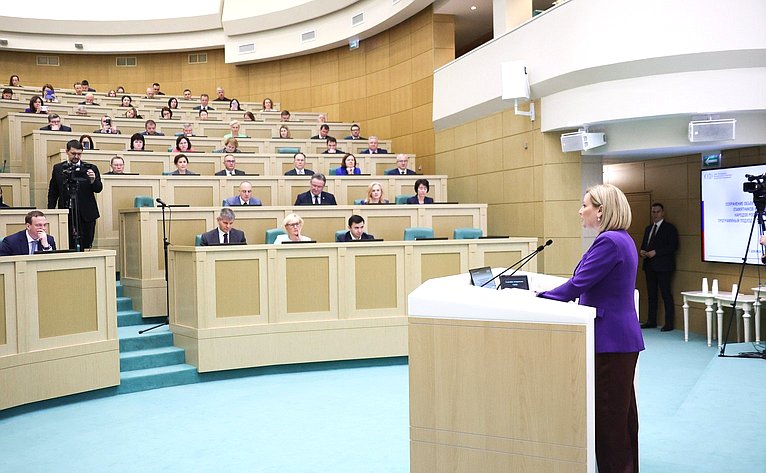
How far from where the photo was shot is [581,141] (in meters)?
6.93

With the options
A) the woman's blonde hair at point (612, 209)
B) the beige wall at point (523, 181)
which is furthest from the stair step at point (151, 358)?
the beige wall at point (523, 181)

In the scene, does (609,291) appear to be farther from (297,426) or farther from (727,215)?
(727,215)

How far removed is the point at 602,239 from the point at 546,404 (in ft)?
2.09

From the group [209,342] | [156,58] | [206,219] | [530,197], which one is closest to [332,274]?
[209,342]

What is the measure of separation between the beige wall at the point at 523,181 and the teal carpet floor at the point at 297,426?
2323 mm

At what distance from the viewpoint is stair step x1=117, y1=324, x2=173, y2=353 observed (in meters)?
5.45

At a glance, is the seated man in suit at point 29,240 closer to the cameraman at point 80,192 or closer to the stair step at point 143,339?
the stair step at point 143,339

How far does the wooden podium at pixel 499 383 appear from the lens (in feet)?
7.23

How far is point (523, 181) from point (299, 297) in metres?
3.42

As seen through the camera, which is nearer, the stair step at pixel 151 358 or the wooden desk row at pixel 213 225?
the stair step at pixel 151 358

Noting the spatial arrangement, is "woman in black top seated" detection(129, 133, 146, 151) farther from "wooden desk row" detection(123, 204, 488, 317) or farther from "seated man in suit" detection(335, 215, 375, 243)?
"seated man in suit" detection(335, 215, 375, 243)

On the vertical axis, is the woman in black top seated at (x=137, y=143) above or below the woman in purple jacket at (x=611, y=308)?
above

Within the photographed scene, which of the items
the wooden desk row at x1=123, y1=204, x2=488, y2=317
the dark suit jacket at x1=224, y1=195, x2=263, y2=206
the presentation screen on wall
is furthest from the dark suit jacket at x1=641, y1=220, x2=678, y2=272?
the dark suit jacket at x1=224, y1=195, x2=263, y2=206

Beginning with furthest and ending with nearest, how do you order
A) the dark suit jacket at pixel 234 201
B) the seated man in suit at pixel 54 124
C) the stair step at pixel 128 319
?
1. the seated man in suit at pixel 54 124
2. the dark suit jacket at pixel 234 201
3. the stair step at pixel 128 319
